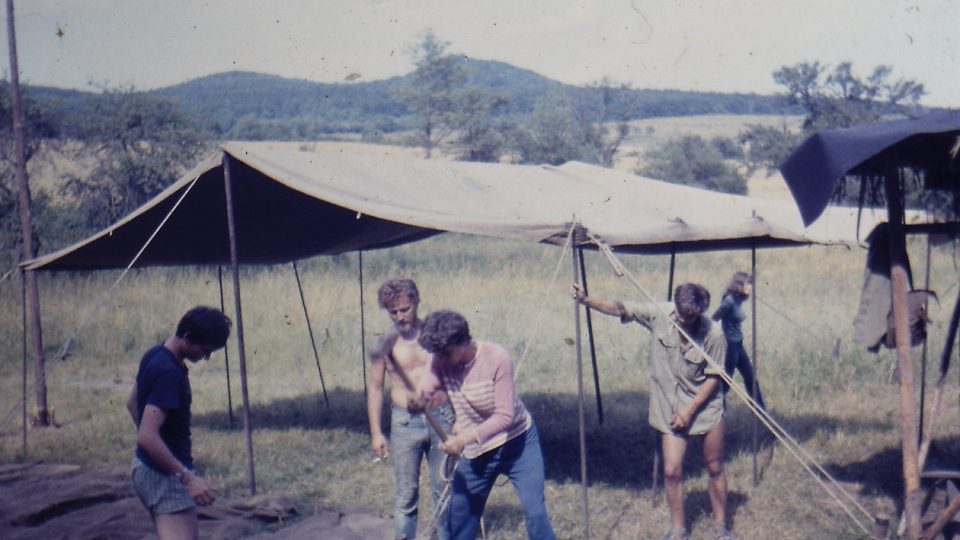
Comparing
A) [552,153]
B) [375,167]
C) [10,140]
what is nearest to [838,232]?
[375,167]

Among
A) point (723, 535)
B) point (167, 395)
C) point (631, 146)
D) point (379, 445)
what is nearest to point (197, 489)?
point (167, 395)

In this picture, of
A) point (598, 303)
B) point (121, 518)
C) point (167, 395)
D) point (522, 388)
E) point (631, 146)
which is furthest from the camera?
point (631, 146)

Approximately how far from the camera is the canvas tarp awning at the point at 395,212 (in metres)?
5.96

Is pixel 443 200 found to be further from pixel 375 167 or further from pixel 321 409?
pixel 321 409

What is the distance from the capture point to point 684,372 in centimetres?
518

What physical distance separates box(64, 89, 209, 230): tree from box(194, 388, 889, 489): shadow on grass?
14480 mm

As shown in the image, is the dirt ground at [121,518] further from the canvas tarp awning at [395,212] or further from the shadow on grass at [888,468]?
the shadow on grass at [888,468]

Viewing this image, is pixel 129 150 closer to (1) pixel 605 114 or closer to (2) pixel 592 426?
(2) pixel 592 426

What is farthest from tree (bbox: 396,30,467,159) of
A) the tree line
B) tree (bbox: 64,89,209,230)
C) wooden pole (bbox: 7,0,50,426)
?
wooden pole (bbox: 7,0,50,426)

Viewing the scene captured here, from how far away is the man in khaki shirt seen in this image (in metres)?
5.09

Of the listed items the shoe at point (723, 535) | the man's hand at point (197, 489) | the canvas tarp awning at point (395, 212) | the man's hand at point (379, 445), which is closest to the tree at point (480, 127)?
the canvas tarp awning at point (395, 212)

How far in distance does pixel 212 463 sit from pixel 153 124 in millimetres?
20787

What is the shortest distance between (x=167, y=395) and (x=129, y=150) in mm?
23354

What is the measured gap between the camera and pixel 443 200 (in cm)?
653
